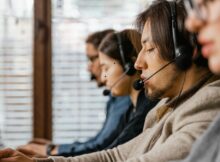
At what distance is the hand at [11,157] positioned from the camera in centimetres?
138

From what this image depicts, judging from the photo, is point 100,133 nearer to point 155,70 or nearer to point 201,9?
point 155,70

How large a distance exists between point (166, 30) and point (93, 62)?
1.43 meters

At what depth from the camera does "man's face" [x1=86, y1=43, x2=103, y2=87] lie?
271cm

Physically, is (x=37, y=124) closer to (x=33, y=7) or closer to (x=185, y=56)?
(x=33, y=7)

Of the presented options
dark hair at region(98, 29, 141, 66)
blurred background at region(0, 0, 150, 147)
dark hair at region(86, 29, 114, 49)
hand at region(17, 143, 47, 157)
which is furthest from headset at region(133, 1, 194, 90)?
blurred background at region(0, 0, 150, 147)

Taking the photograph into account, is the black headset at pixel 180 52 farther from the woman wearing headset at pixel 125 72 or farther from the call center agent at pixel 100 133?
the call center agent at pixel 100 133

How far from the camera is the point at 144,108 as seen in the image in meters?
1.79

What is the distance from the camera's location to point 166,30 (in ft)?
4.37

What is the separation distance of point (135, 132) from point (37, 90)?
1.36 metres

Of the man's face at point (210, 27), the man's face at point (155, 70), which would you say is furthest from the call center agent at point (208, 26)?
the man's face at point (155, 70)

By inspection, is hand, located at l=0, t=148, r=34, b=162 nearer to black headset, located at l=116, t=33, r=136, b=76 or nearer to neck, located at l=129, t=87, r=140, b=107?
black headset, located at l=116, t=33, r=136, b=76

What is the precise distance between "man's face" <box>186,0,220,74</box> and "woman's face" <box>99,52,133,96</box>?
1.24 m

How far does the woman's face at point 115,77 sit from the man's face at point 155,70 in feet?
1.92

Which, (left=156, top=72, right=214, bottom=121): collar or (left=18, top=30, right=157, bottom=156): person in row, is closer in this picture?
(left=156, top=72, right=214, bottom=121): collar
